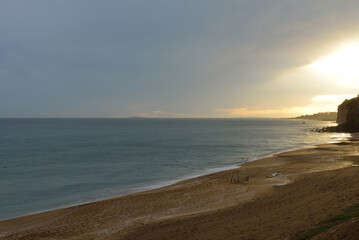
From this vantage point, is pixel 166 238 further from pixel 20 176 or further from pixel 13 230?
pixel 20 176

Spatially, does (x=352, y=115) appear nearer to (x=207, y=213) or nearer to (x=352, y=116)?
(x=352, y=116)

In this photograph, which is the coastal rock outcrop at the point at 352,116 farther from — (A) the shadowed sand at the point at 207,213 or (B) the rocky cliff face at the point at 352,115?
(A) the shadowed sand at the point at 207,213

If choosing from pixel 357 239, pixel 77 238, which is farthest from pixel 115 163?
pixel 357 239

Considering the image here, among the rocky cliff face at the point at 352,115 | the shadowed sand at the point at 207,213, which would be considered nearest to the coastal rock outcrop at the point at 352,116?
the rocky cliff face at the point at 352,115

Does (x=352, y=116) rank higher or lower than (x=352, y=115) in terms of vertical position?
lower

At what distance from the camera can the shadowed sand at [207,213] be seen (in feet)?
39.7

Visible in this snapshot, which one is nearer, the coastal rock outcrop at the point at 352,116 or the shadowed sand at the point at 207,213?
the shadowed sand at the point at 207,213

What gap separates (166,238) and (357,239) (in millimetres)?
7864

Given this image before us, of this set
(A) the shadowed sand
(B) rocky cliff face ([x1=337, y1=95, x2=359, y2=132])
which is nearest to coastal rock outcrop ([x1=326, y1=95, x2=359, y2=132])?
(B) rocky cliff face ([x1=337, y1=95, x2=359, y2=132])

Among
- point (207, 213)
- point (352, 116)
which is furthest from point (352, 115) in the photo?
point (207, 213)

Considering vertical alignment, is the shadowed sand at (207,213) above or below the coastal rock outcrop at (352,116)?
below

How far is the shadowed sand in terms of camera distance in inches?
476

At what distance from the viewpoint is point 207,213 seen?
1516 cm

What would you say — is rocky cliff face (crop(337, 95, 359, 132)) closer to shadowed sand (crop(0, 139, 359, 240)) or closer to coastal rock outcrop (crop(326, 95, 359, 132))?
coastal rock outcrop (crop(326, 95, 359, 132))
